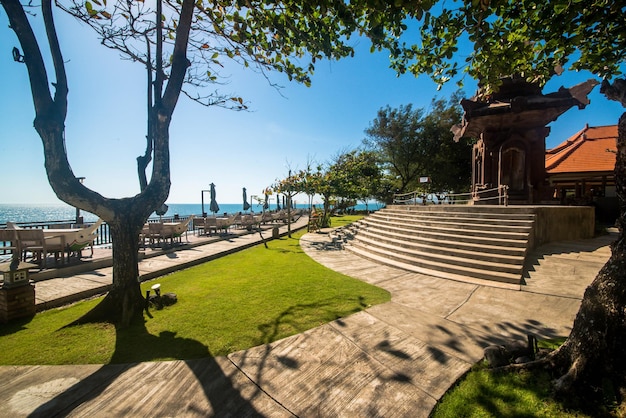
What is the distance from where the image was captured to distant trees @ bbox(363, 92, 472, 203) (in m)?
26.5

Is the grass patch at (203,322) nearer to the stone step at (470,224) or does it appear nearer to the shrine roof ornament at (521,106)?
the stone step at (470,224)

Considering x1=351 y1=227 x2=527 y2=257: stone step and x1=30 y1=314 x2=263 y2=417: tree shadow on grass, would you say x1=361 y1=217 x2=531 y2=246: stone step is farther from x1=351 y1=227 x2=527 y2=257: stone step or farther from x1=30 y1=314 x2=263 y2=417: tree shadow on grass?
x1=30 y1=314 x2=263 y2=417: tree shadow on grass

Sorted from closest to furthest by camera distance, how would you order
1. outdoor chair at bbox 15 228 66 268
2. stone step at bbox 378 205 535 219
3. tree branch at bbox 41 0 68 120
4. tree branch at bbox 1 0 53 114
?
tree branch at bbox 1 0 53 114 → tree branch at bbox 41 0 68 120 → outdoor chair at bbox 15 228 66 268 → stone step at bbox 378 205 535 219

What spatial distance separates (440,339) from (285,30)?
20.7ft

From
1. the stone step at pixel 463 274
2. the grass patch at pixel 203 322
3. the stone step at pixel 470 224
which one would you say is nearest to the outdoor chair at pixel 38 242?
the grass patch at pixel 203 322

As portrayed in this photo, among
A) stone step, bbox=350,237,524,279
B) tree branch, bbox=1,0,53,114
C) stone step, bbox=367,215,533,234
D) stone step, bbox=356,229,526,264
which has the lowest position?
stone step, bbox=350,237,524,279

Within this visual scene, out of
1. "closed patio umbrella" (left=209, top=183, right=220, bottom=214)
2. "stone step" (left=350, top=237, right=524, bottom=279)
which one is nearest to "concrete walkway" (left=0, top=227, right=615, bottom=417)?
"stone step" (left=350, top=237, right=524, bottom=279)

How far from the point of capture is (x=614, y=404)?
2318mm

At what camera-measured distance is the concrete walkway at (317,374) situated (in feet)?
8.41

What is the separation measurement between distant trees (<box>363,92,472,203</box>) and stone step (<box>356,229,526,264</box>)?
1781 centimetres

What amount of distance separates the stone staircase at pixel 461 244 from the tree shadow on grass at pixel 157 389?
624 centimetres

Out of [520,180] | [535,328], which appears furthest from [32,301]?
[520,180]

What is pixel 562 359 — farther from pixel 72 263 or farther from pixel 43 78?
pixel 72 263

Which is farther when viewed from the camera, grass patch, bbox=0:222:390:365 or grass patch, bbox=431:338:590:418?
grass patch, bbox=0:222:390:365
